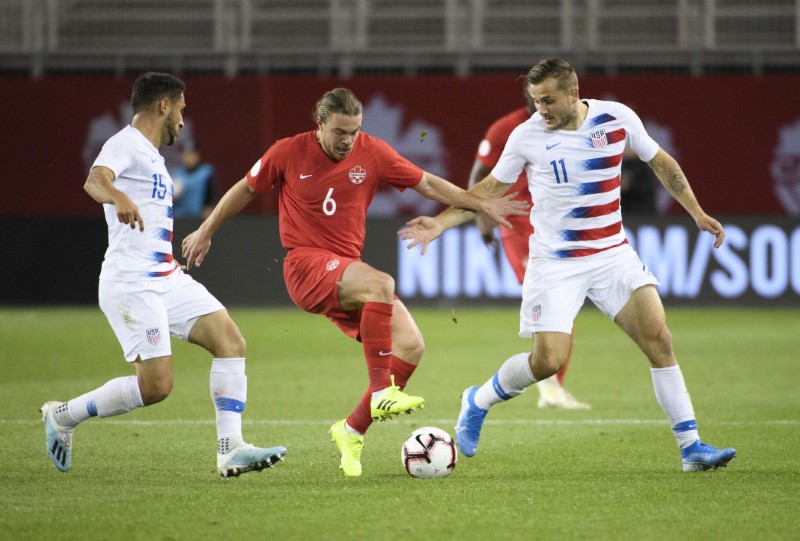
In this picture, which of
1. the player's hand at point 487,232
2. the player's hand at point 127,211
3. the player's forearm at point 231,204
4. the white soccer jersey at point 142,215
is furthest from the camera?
the player's hand at point 487,232

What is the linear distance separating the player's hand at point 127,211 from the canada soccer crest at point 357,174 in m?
1.23

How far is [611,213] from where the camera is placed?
636 cm

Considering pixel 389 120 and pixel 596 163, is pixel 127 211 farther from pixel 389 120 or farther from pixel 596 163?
pixel 389 120

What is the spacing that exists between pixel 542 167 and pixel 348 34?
13038mm

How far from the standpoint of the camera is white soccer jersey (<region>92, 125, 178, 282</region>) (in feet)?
19.3

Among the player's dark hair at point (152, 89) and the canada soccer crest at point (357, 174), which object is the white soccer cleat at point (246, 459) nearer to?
the canada soccer crest at point (357, 174)

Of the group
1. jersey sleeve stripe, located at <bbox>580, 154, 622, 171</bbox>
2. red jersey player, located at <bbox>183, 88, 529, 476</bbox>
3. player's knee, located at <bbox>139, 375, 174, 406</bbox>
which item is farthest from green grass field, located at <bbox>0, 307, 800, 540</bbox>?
jersey sleeve stripe, located at <bbox>580, 154, 622, 171</bbox>

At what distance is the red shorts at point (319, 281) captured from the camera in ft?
20.2

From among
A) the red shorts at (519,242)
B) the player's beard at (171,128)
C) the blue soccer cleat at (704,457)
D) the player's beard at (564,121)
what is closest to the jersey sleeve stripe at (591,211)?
the player's beard at (564,121)

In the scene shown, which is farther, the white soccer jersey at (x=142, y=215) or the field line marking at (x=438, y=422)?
the field line marking at (x=438, y=422)

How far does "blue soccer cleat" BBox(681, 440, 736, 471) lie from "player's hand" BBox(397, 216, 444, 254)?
161 centimetres

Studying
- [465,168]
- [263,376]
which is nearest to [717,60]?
[465,168]

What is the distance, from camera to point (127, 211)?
5430 millimetres

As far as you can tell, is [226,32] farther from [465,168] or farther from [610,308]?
[610,308]
